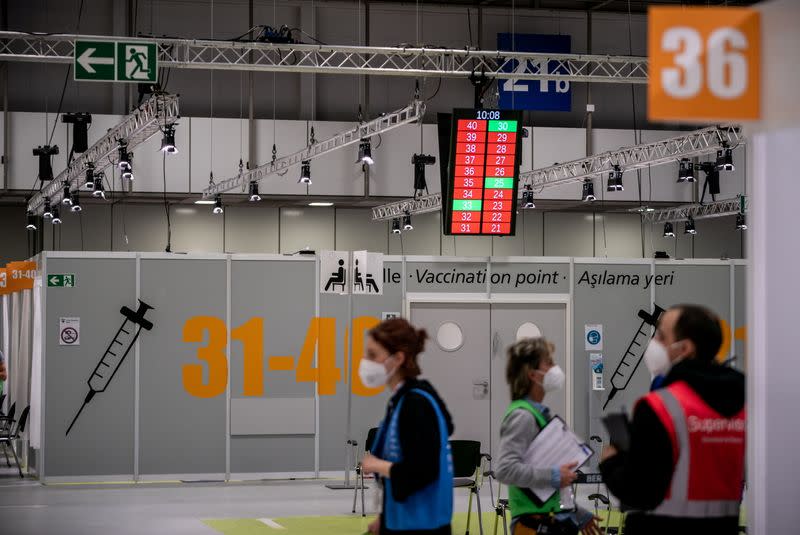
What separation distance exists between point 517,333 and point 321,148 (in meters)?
5.49

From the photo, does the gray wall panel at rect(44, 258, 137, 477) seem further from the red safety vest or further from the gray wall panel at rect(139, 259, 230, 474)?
the red safety vest

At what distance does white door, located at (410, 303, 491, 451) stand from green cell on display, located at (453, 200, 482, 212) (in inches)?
64.2

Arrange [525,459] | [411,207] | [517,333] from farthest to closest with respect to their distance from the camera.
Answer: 1. [411,207]
2. [517,333]
3. [525,459]

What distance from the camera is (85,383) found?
11906 millimetres

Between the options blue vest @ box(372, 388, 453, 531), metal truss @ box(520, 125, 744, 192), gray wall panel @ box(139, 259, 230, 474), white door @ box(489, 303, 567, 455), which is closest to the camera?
blue vest @ box(372, 388, 453, 531)

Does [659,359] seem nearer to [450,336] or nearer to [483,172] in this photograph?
[483,172]

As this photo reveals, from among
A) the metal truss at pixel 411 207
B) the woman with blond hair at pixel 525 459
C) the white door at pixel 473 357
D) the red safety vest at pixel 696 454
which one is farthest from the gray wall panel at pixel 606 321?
the red safety vest at pixel 696 454

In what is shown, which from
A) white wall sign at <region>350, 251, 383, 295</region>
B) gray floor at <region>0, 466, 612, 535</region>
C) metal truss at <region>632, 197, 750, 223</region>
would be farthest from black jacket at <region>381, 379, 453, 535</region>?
metal truss at <region>632, 197, 750, 223</region>

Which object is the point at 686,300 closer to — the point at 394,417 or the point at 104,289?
the point at 104,289

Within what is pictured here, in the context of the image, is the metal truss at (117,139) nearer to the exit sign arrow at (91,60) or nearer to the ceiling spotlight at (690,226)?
the exit sign arrow at (91,60)

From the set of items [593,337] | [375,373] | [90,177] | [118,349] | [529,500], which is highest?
[90,177]

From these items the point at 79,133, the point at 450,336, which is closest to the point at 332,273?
the point at 450,336

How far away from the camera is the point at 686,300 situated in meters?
13.1

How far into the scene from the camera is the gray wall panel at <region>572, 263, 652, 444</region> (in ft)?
41.6
